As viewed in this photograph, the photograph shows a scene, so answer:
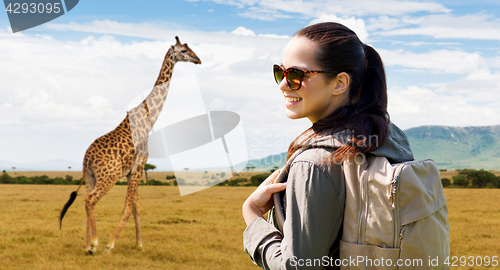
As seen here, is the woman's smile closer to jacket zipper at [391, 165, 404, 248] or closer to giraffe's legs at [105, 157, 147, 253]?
jacket zipper at [391, 165, 404, 248]

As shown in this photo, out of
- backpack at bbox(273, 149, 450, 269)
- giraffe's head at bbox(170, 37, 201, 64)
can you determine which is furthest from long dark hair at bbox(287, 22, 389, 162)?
giraffe's head at bbox(170, 37, 201, 64)

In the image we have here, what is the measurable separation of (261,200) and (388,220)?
511 millimetres

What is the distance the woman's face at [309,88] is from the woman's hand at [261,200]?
318 millimetres

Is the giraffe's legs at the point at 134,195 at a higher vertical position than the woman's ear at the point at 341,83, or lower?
lower

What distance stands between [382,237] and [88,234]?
669cm

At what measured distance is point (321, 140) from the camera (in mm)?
1394

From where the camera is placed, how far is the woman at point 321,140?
1.30 meters

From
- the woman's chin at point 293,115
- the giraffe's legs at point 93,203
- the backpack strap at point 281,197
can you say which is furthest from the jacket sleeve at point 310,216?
the giraffe's legs at point 93,203

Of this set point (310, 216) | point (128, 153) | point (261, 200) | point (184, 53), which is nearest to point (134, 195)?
point (128, 153)

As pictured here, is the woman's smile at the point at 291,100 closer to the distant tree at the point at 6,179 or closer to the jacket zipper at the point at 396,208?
the jacket zipper at the point at 396,208

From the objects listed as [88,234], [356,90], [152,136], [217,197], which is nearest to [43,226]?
[88,234]

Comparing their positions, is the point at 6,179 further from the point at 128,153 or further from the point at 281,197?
the point at 281,197

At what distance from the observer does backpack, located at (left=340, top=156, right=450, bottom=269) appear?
1274 millimetres

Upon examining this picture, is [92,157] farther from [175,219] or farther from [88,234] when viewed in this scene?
[175,219]
